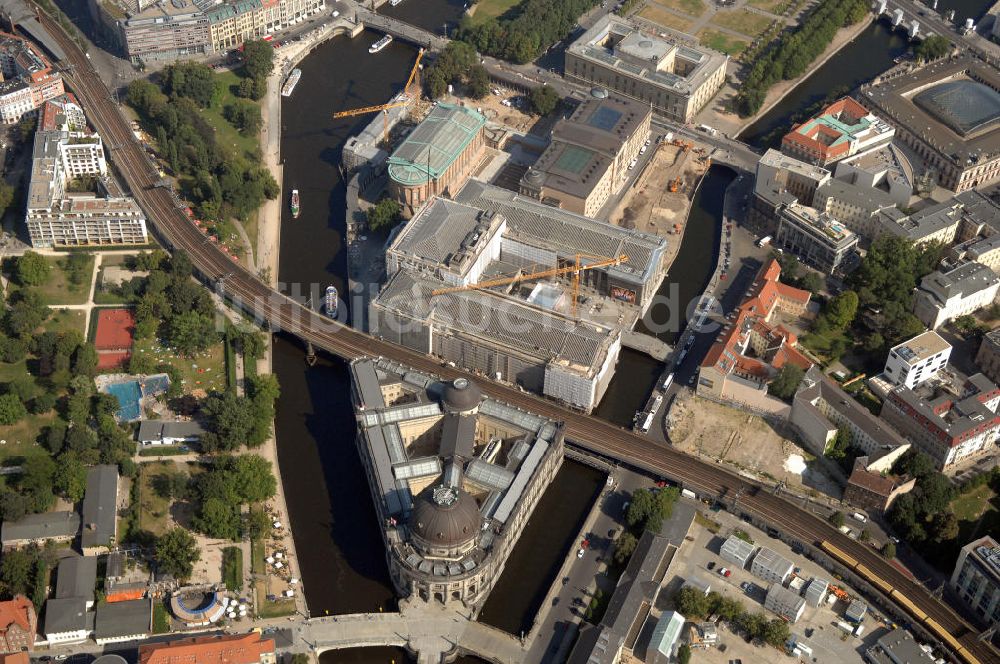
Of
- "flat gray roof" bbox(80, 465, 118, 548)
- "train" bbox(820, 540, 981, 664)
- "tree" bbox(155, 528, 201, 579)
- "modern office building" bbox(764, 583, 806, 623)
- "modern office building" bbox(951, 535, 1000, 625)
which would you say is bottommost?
"flat gray roof" bbox(80, 465, 118, 548)

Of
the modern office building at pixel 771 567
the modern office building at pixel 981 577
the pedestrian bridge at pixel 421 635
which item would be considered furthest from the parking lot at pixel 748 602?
the pedestrian bridge at pixel 421 635

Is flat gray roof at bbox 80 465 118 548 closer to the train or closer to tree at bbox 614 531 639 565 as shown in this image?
tree at bbox 614 531 639 565

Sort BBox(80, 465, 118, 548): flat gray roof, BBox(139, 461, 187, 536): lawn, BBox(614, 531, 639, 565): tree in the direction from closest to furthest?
BBox(80, 465, 118, 548): flat gray roof
BBox(614, 531, 639, 565): tree
BBox(139, 461, 187, 536): lawn

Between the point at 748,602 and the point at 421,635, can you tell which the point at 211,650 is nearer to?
the point at 421,635

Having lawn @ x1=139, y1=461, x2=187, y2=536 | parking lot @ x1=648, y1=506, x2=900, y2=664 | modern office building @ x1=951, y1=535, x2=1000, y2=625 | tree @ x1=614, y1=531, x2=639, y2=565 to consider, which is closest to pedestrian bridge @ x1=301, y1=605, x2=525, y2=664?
parking lot @ x1=648, y1=506, x2=900, y2=664

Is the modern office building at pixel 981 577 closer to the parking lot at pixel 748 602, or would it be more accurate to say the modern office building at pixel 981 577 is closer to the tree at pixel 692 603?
the parking lot at pixel 748 602
